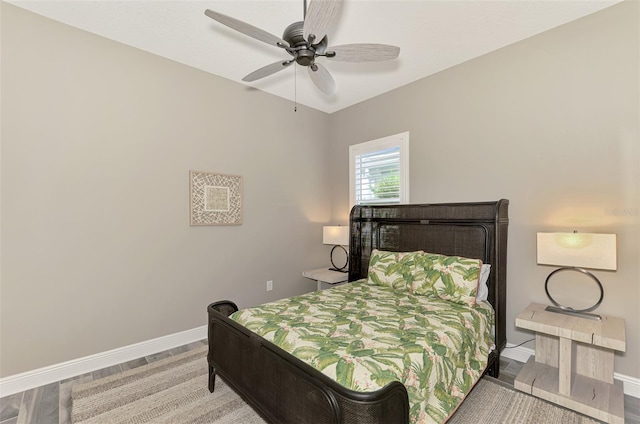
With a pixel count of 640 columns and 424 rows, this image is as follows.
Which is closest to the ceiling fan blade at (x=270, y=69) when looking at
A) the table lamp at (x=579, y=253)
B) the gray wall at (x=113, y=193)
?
the gray wall at (x=113, y=193)

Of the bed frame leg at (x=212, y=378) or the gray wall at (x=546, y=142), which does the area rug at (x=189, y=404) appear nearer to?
the bed frame leg at (x=212, y=378)

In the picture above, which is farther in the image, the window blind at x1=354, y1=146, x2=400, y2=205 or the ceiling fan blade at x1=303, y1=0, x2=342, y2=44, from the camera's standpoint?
the window blind at x1=354, y1=146, x2=400, y2=205

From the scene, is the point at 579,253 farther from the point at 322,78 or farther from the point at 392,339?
the point at 322,78

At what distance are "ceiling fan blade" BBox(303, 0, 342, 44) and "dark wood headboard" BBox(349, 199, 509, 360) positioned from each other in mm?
2165

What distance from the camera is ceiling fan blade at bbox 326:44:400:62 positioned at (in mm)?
1999

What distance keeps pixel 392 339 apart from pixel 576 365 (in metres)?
1.86

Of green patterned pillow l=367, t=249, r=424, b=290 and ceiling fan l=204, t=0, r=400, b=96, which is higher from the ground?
ceiling fan l=204, t=0, r=400, b=96

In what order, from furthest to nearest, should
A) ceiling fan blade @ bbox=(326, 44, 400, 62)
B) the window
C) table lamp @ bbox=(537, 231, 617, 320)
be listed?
the window < table lamp @ bbox=(537, 231, 617, 320) < ceiling fan blade @ bbox=(326, 44, 400, 62)

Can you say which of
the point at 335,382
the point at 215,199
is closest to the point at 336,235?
the point at 215,199

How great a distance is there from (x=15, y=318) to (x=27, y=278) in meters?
0.32

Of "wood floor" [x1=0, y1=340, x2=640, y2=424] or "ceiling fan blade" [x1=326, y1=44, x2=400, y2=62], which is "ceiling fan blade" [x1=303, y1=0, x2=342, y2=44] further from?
"wood floor" [x1=0, y1=340, x2=640, y2=424]

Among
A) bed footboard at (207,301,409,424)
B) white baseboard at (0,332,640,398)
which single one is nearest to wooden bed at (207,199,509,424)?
bed footboard at (207,301,409,424)

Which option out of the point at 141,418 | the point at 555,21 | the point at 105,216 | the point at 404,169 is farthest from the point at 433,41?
the point at 141,418

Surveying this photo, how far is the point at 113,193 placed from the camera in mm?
2881
